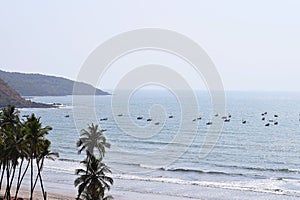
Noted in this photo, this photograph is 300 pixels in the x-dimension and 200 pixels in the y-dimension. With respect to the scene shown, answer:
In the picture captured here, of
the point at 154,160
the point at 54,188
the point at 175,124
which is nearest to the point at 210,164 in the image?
the point at 154,160

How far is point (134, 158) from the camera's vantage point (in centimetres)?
9150

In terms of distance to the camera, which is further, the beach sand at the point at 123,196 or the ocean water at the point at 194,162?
the ocean water at the point at 194,162

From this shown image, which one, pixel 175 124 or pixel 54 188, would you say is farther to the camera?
pixel 175 124

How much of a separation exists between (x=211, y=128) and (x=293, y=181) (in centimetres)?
8150

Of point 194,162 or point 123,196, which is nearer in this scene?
point 123,196

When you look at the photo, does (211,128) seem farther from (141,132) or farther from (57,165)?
(57,165)

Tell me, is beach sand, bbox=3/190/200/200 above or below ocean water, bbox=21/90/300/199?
below

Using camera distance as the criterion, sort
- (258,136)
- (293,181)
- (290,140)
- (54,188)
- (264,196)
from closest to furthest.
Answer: (264,196)
(54,188)
(293,181)
(290,140)
(258,136)

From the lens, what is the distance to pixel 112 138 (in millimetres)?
124188

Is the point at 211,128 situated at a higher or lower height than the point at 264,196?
higher

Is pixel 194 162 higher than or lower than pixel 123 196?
higher

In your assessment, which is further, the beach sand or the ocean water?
the ocean water

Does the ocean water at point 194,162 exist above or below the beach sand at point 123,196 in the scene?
above

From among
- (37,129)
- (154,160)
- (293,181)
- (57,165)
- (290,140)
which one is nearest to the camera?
(37,129)
